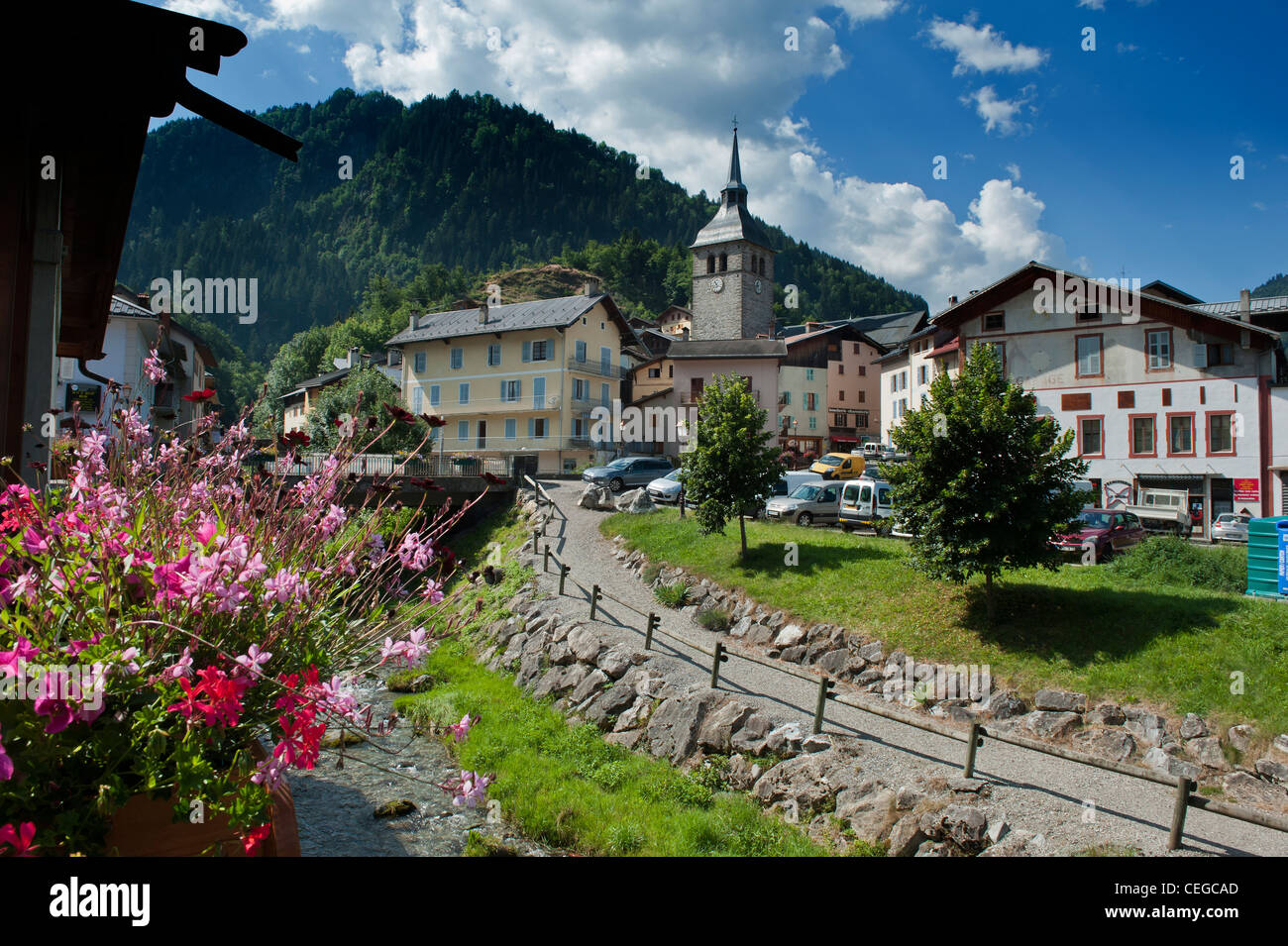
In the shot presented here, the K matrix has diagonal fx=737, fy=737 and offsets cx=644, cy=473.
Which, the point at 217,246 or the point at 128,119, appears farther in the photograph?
the point at 217,246

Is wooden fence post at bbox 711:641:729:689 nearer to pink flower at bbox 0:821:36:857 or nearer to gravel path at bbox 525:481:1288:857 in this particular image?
gravel path at bbox 525:481:1288:857

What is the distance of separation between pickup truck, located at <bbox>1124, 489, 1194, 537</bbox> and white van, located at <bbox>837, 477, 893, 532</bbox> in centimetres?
1026

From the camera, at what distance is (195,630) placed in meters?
2.62

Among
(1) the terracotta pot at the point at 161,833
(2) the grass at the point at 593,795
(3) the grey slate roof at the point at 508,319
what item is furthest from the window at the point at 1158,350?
(1) the terracotta pot at the point at 161,833

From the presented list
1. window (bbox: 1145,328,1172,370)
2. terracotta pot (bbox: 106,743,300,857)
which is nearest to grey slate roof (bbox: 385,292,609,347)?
window (bbox: 1145,328,1172,370)

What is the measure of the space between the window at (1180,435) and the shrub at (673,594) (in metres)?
25.7

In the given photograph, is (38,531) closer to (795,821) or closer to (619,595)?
(795,821)

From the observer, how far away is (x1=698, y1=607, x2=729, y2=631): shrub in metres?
20.5

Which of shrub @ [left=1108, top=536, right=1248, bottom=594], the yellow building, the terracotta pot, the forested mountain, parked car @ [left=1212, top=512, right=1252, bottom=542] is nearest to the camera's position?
the terracotta pot

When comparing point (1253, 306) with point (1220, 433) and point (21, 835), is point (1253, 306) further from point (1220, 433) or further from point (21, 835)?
point (21, 835)

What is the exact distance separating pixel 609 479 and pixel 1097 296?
24335 mm

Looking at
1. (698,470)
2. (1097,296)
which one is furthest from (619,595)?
(1097,296)

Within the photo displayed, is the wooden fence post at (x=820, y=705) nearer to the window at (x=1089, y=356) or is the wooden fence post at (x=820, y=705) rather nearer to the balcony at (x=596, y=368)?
the window at (x=1089, y=356)

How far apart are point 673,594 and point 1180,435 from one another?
26580 mm
